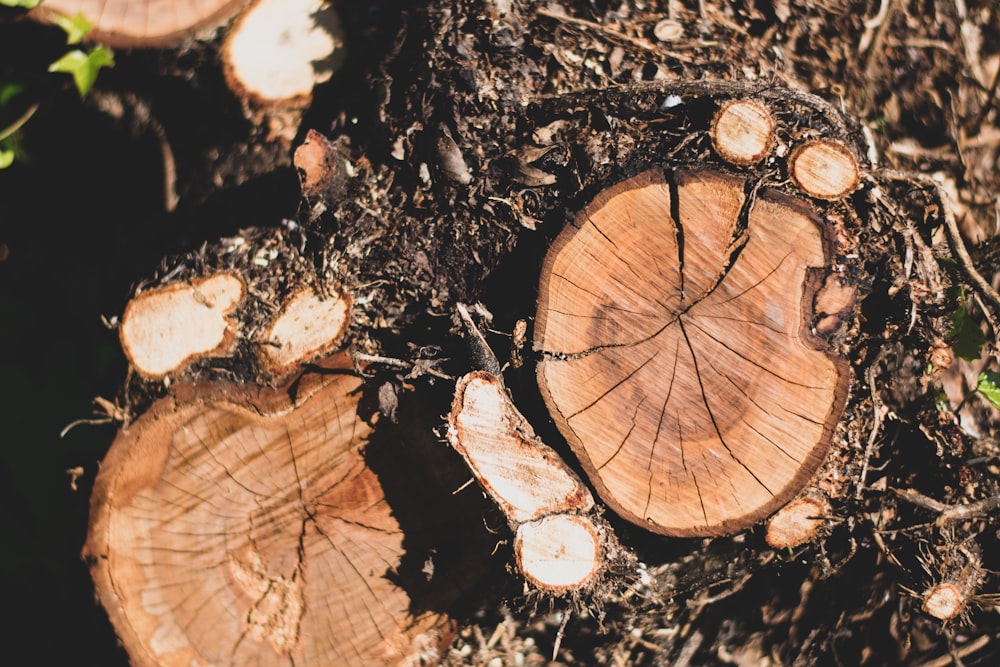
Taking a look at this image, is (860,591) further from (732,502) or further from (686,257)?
(686,257)

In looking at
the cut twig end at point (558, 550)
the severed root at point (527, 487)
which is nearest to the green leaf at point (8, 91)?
the severed root at point (527, 487)

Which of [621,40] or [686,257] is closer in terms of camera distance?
[686,257]

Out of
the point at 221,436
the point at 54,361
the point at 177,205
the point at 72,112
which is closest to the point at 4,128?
the point at 72,112

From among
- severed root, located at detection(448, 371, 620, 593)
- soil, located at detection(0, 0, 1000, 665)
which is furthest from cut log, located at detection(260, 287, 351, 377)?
severed root, located at detection(448, 371, 620, 593)

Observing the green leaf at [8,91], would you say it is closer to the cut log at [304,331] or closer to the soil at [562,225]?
the soil at [562,225]

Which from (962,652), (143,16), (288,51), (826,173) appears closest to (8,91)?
(143,16)

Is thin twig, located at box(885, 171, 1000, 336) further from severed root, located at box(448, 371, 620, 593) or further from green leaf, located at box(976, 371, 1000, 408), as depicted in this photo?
severed root, located at box(448, 371, 620, 593)
